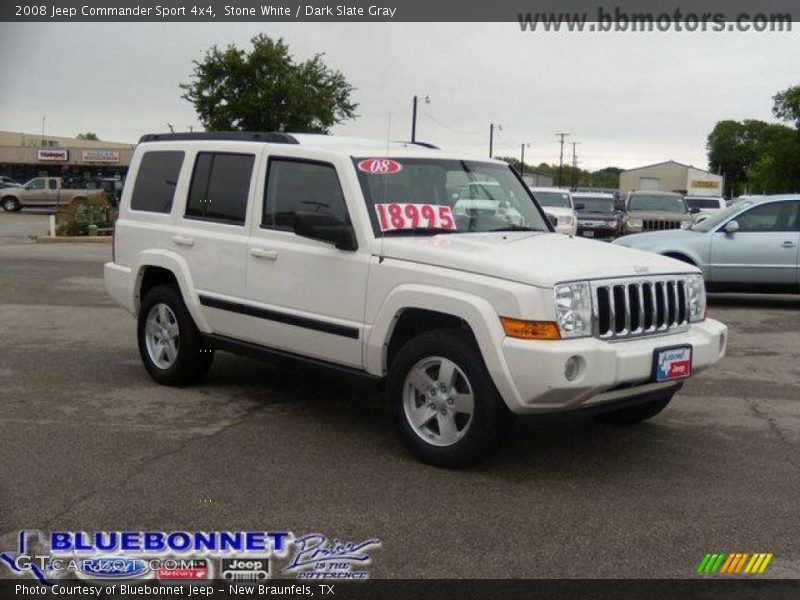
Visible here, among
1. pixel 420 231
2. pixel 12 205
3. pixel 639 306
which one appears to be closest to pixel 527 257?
pixel 639 306

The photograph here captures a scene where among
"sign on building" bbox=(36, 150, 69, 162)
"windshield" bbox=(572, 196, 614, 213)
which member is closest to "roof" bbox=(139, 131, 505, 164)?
"windshield" bbox=(572, 196, 614, 213)

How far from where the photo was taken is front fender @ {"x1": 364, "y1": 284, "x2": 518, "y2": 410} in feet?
16.1

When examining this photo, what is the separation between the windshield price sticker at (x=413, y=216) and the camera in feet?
19.0

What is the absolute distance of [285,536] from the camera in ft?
13.9

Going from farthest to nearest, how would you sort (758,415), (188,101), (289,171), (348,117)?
(348,117)
(188,101)
(758,415)
(289,171)

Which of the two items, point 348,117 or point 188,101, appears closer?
point 188,101

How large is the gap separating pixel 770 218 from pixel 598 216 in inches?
497

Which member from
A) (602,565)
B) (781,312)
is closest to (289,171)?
(602,565)

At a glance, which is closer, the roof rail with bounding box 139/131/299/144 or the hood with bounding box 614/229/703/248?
the roof rail with bounding box 139/131/299/144

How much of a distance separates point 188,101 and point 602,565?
127ft

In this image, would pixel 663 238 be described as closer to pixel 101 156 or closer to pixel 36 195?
pixel 36 195

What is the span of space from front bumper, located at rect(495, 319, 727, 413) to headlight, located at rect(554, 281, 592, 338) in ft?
0.20

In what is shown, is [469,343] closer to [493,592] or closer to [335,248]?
[335,248]

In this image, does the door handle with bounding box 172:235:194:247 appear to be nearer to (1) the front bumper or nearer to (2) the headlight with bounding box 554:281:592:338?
(1) the front bumper
